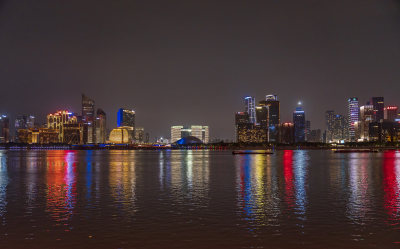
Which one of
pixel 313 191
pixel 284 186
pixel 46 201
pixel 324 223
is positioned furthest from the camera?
pixel 284 186

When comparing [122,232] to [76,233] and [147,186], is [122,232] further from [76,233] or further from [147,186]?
[147,186]

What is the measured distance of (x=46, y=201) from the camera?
3081cm

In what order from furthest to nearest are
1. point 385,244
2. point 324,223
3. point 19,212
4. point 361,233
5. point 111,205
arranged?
1. point 111,205
2. point 19,212
3. point 324,223
4. point 361,233
5. point 385,244

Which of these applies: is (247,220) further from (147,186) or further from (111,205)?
Result: (147,186)

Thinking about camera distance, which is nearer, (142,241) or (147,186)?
(142,241)

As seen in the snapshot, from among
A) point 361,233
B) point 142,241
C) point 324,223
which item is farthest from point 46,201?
point 361,233

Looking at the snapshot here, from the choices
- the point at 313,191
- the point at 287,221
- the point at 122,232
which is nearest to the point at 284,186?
the point at 313,191

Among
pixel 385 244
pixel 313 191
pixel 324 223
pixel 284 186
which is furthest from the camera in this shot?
pixel 284 186

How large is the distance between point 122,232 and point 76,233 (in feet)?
7.32

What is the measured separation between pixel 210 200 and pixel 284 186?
11985mm

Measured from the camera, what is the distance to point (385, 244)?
58.3 feet

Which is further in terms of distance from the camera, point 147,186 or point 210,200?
point 147,186

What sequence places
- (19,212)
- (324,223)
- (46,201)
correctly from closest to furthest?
(324,223) < (19,212) < (46,201)

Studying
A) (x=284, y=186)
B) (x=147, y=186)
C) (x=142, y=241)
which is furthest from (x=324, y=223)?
(x=147, y=186)
